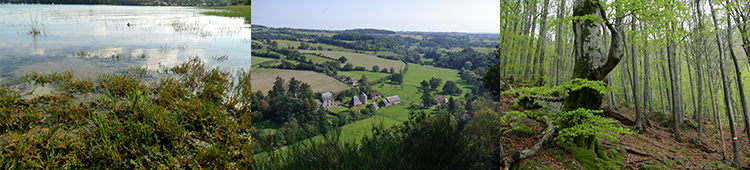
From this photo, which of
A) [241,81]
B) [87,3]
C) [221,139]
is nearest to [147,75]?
[241,81]

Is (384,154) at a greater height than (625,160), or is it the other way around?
(384,154)

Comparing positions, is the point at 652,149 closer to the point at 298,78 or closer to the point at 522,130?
the point at 522,130

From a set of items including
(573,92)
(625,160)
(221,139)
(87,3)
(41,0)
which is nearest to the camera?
(221,139)

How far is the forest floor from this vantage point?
526cm

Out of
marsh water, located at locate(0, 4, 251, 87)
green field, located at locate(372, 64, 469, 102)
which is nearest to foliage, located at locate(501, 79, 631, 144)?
green field, located at locate(372, 64, 469, 102)

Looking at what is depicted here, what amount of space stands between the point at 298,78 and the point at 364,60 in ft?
2.16

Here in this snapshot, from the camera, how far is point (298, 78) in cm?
251

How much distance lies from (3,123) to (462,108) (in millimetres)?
4908

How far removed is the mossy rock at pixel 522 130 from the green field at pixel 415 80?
3089mm

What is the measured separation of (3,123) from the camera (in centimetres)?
335

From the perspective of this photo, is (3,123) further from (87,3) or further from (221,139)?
(87,3)

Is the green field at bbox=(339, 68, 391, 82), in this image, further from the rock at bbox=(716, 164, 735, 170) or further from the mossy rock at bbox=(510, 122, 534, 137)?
the rock at bbox=(716, 164, 735, 170)

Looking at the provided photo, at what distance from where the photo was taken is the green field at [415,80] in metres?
2.73

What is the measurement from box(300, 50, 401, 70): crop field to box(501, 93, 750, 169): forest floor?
304 cm
